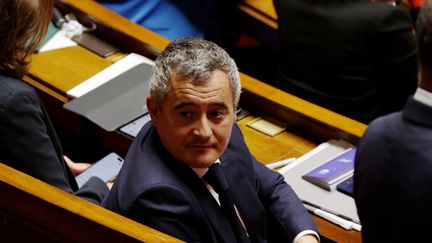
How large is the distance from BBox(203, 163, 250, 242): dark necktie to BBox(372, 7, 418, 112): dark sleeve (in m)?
1.19

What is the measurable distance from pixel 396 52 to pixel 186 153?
4.47 ft

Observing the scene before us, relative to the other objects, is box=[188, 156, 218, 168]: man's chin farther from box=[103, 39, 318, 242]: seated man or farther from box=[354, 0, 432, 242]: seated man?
box=[354, 0, 432, 242]: seated man

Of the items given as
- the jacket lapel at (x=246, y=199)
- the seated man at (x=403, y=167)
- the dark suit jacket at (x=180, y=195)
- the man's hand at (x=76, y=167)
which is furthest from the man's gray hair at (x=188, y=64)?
the man's hand at (x=76, y=167)

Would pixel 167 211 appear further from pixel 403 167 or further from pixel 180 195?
pixel 403 167

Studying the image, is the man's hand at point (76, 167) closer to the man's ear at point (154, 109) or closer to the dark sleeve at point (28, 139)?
the dark sleeve at point (28, 139)

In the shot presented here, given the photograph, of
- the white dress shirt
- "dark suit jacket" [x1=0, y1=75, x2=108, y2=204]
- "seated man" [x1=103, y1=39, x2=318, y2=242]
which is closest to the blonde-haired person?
"dark suit jacket" [x1=0, y1=75, x2=108, y2=204]

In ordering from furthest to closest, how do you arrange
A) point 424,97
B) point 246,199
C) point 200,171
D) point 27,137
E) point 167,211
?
point 27,137
point 246,199
point 200,171
point 167,211
point 424,97

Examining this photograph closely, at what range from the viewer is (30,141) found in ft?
7.45

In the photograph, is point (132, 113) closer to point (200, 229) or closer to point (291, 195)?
point (291, 195)

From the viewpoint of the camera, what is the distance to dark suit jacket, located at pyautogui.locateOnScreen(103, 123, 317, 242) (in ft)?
6.29

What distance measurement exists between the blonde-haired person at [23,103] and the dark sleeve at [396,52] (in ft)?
4.05

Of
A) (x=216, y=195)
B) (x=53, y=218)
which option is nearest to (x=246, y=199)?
(x=216, y=195)

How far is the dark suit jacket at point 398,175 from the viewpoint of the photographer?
1718 mm

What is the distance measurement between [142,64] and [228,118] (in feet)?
3.43
